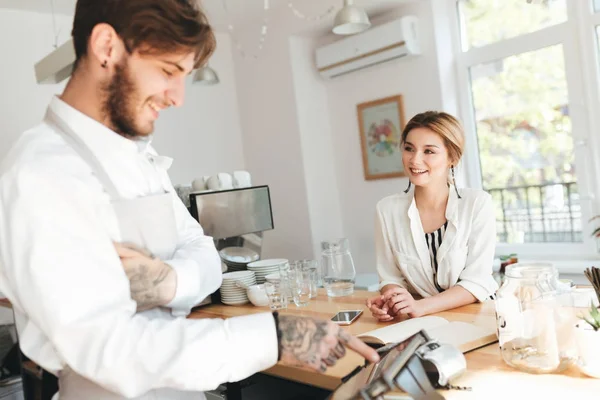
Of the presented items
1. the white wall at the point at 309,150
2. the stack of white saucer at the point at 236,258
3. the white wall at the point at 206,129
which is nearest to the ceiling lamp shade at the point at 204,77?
the white wall at the point at 206,129

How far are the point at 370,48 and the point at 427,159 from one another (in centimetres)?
199

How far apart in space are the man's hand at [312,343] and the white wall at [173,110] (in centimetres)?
328

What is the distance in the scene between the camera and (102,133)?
1.02m

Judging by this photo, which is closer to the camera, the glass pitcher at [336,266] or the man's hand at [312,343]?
the man's hand at [312,343]

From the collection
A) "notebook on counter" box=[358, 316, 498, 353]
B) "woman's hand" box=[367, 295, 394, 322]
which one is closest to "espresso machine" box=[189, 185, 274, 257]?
"woman's hand" box=[367, 295, 394, 322]

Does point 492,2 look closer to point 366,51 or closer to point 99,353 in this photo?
point 366,51

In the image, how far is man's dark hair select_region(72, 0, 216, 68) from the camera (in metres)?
0.94

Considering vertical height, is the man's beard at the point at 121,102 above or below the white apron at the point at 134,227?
above

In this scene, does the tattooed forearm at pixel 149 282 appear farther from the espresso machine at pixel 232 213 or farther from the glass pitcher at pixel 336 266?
the espresso machine at pixel 232 213

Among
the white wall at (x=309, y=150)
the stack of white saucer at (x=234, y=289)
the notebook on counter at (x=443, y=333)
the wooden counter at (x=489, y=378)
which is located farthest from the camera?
the white wall at (x=309, y=150)

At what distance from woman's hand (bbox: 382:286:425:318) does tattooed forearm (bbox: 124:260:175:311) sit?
919mm

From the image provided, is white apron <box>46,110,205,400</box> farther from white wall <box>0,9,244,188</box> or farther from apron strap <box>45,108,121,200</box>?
white wall <box>0,9,244,188</box>

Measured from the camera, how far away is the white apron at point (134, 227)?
1003 mm

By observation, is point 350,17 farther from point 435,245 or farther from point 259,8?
point 259,8
